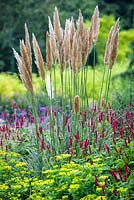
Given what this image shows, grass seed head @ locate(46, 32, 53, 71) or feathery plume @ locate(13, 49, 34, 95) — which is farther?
grass seed head @ locate(46, 32, 53, 71)

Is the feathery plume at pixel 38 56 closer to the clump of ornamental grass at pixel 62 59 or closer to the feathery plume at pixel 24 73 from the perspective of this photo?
the clump of ornamental grass at pixel 62 59

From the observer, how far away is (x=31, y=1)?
19.3 metres

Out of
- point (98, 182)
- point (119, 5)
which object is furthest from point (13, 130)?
point (119, 5)

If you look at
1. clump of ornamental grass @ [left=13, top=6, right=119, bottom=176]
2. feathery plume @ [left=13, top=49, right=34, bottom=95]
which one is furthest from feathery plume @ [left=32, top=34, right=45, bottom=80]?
feathery plume @ [left=13, top=49, right=34, bottom=95]

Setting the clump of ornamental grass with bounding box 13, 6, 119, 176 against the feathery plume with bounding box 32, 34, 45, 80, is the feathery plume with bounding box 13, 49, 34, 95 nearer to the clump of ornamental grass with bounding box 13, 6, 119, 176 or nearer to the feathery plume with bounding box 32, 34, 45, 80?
the clump of ornamental grass with bounding box 13, 6, 119, 176

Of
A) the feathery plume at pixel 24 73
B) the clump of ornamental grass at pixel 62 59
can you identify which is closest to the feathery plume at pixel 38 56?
the clump of ornamental grass at pixel 62 59

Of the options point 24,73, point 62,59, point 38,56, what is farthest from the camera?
point 62,59

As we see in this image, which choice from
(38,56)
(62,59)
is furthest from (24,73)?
(62,59)

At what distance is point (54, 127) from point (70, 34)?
1.05 m

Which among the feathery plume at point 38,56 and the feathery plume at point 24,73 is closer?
the feathery plume at point 24,73

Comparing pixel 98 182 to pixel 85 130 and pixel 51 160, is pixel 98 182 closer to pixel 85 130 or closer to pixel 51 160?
pixel 51 160

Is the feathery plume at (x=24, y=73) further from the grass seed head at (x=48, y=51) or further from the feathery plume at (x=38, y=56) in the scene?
the grass seed head at (x=48, y=51)

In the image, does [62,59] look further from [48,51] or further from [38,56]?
[38,56]

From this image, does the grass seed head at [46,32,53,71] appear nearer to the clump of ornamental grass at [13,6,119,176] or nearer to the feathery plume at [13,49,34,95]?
the clump of ornamental grass at [13,6,119,176]
